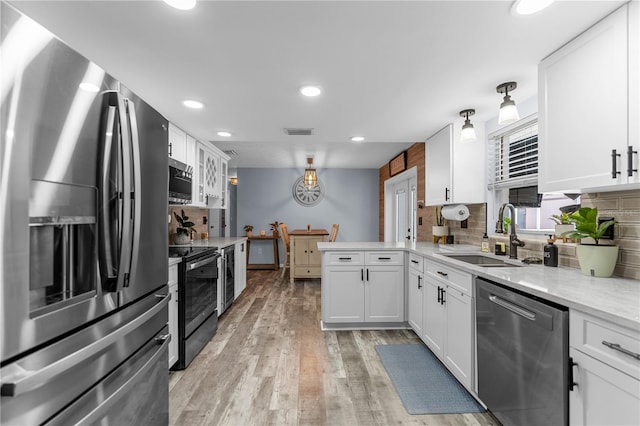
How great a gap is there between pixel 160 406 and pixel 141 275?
0.70m

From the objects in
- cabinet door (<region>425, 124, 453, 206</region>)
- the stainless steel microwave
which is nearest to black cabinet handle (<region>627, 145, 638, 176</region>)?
cabinet door (<region>425, 124, 453, 206</region>)

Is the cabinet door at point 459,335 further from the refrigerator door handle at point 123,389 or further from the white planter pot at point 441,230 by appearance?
the refrigerator door handle at point 123,389

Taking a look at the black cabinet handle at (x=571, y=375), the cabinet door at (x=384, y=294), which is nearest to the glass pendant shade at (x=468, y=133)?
the cabinet door at (x=384, y=294)

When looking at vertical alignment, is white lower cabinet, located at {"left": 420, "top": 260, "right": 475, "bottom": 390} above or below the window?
below

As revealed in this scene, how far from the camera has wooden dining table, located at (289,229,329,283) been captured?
5895mm

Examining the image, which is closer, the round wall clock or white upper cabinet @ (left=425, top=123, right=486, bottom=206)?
white upper cabinet @ (left=425, top=123, right=486, bottom=206)

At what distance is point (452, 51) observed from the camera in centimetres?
177

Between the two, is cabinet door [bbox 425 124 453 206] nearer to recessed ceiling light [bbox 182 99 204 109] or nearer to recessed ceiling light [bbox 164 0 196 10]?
recessed ceiling light [bbox 182 99 204 109]

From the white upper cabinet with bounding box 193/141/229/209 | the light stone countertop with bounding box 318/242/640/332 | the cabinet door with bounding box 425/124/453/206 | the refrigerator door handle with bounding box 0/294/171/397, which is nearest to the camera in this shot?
the refrigerator door handle with bounding box 0/294/171/397

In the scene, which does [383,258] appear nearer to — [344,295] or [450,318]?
[344,295]

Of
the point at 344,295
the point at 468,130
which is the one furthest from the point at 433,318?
the point at 468,130

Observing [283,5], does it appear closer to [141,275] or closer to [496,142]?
[141,275]

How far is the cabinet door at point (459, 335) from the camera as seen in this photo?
2.04m

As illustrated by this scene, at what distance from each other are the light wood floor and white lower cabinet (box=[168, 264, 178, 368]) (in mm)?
177
